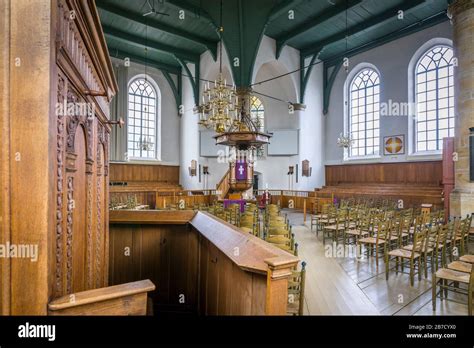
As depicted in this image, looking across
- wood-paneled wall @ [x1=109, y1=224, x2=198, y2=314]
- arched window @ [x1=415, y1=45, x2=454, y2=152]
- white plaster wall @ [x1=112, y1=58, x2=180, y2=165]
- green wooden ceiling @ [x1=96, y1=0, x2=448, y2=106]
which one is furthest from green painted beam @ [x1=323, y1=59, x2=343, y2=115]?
wood-paneled wall @ [x1=109, y1=224, x2=198, y2=314]

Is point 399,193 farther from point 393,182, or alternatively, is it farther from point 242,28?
point 242,28

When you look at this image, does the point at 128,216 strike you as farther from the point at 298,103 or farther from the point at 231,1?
the point at 298,103

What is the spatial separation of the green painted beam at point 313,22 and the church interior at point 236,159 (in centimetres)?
8

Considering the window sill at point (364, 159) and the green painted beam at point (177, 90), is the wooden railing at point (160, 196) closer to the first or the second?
the green painted beam at point (177, 90)

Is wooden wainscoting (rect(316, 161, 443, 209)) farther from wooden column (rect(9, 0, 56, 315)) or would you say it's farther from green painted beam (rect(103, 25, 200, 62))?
wooden column (rect(9, 0, 56, 315))

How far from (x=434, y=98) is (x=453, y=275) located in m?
13.5

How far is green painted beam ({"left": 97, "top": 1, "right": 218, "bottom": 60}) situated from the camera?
11.7 meters

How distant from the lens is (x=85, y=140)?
2.18 metres

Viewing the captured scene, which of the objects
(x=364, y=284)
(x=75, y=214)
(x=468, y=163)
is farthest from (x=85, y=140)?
(x=468, y=163)

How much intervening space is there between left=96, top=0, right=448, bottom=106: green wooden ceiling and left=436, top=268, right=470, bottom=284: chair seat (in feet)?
36.8

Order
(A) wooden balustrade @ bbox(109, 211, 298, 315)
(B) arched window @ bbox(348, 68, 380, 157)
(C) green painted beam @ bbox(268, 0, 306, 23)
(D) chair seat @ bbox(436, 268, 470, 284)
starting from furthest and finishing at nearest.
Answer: (B) arched window @ bbox(348, 68, 380, 157)
(C) green painted beam @ bbox(268, 0, 306, 23)
(D) chair seat @ bbox(436, 268, 470, 284)
(A) wooden balustrade @ bbox(109, 211, 298, 315)

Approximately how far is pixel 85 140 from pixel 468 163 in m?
9.98

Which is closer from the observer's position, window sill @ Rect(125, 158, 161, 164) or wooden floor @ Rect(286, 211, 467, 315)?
wooden floor @ Rect(286, 211, 467, 315)

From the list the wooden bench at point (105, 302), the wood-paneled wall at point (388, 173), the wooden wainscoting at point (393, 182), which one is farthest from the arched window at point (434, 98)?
the wooden bench at point (105, 302)
